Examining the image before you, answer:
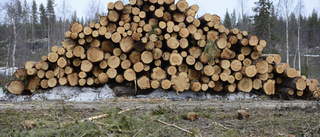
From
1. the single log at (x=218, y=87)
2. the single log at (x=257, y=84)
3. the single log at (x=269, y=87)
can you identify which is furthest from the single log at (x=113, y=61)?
the single log at (x=269, y=87)

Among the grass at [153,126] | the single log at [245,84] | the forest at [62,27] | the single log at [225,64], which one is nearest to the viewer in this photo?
the grass at [153,126]

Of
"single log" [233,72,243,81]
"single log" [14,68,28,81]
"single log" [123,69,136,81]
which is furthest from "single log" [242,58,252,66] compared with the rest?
"single log" [14,68,28,81]

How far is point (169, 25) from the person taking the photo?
19.3 feet

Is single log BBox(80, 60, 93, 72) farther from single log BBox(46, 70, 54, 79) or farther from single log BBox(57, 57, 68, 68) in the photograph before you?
single log BBox(46, 70, 54, 79)

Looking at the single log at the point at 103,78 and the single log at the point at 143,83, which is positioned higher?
the single log at the point at 103,78

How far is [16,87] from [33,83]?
1.42 ft

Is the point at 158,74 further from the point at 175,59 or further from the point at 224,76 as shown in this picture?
the point at 224,76

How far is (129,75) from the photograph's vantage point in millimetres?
5836

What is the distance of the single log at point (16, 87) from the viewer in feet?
19.0

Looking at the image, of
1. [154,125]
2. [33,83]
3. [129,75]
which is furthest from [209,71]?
[33,83]

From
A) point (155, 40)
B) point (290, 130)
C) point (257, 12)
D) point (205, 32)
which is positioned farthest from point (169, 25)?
point (257, 12)

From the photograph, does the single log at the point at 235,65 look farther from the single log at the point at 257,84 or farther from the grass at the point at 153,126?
the grass at the point at 153,126

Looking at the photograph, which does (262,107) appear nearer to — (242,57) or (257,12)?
(242,57)

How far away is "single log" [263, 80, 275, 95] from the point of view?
19.9 ft
